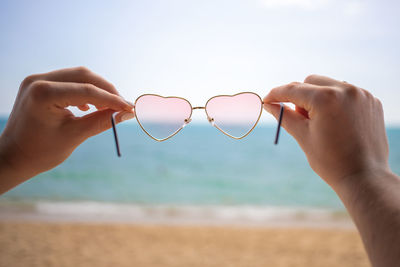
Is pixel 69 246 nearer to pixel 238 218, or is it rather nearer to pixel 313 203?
pixel 238 218

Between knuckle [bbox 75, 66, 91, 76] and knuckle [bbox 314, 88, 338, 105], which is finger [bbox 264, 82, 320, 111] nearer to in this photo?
knuckle [bbox 314, 88, 338, 105]

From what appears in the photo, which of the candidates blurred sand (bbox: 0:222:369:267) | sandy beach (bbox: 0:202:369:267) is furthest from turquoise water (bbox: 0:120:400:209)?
blurred sand (bbox: 0:222:369:267)

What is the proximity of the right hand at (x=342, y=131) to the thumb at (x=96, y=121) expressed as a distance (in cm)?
84

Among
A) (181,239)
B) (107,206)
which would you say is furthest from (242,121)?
(107,206)

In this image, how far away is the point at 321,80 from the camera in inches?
46.9

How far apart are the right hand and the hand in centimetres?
84

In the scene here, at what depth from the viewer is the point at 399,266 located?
71 cm

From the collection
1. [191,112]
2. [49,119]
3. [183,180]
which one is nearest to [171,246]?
[191,112]

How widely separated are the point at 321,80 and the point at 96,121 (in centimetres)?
105

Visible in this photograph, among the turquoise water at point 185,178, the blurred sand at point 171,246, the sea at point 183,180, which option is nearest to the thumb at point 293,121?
the blurred sand at point 171,246

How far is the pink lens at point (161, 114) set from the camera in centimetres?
168

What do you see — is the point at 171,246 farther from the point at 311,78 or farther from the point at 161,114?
the point at 311,78

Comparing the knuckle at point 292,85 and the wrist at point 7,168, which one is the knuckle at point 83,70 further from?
the knuckle at point 292,85

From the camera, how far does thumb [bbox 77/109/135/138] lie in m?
1.26
